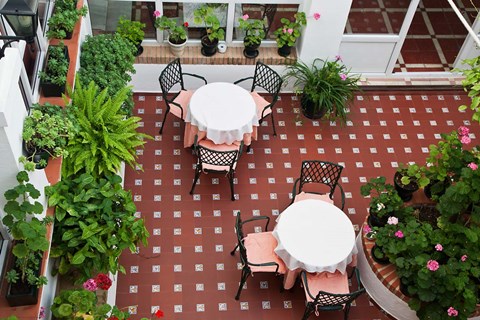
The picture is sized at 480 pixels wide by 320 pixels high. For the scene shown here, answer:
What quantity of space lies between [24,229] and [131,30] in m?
4.20

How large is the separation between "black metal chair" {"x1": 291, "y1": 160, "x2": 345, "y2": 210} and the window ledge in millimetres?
1723

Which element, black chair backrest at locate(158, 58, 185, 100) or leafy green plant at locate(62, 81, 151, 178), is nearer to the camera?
leafy green plant at locate(62, 81, 151, 178)

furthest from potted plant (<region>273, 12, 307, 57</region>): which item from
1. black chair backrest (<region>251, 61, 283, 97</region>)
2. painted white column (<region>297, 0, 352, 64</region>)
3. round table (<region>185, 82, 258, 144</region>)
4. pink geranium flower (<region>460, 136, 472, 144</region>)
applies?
pink geranium flower (<region>460, 136, 472, 144</region>)

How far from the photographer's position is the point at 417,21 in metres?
10.7

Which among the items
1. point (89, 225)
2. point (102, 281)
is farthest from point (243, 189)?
point (102, 281)

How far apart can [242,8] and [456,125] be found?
3680 mm

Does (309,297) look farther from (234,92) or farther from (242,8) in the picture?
(242,8)

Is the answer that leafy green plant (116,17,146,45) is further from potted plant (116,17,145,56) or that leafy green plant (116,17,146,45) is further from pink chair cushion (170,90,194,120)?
pink chair cushion (170,90,194,120)

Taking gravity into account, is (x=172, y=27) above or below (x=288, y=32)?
below

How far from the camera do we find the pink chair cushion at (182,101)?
871 centimetres

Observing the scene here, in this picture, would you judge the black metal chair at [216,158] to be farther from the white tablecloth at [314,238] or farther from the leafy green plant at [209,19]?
the leafy green plant at [209,19]

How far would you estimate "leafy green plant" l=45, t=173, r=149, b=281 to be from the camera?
6.25m

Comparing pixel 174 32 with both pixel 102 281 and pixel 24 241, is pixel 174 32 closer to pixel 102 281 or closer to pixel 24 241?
pixel 102 281

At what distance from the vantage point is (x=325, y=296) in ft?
22.8
